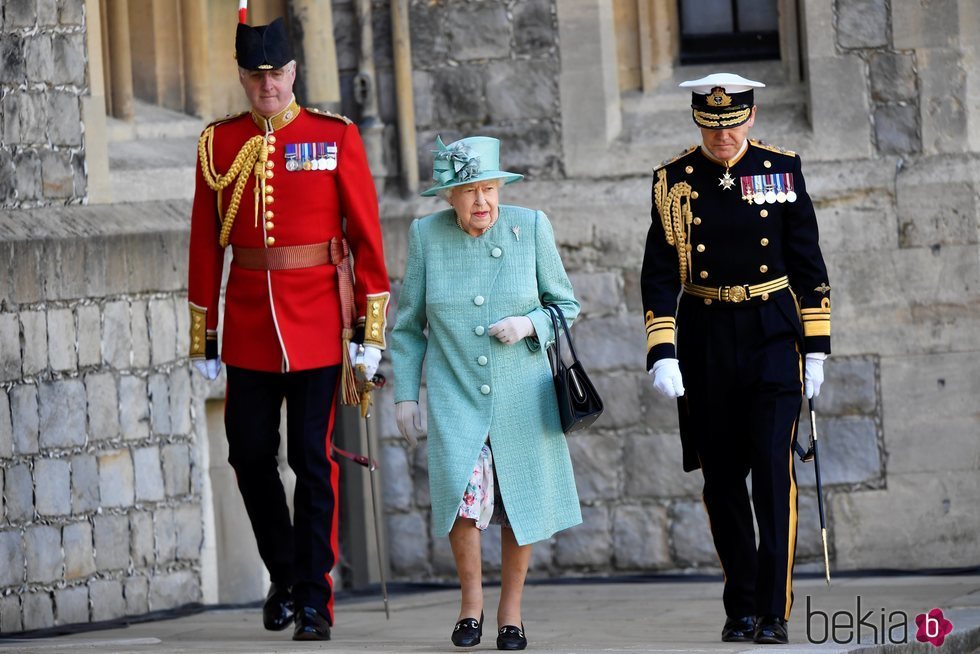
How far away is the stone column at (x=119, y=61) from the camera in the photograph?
771 cm

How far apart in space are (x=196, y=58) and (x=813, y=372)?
356 cm

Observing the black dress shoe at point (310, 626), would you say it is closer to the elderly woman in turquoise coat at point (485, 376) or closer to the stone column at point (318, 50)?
the elderly woman in turquoise coat at point (485, 376)

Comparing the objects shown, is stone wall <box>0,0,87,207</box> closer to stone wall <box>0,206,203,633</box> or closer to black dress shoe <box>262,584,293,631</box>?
stone wall <box>0,206,203,633</box>

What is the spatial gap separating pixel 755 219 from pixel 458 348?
94cm

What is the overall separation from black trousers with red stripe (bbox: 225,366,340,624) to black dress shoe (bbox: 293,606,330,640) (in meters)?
0.03

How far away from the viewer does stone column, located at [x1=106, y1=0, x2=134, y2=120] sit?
7.71 meters

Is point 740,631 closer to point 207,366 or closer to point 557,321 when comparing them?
point 557,321

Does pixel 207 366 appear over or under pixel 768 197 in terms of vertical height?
under

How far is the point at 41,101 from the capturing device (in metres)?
6.93

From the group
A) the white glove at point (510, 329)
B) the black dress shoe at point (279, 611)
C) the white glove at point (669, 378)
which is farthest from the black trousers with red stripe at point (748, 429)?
the black dress shoe at point (279, 611)

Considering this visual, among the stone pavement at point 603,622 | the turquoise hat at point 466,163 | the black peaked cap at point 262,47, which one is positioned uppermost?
the black peaked cap at point 262,47

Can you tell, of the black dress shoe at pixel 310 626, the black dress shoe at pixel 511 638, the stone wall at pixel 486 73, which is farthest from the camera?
the stone wall at pixel 486 73

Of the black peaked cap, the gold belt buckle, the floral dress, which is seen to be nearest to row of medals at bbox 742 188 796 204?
the gold belt buckle

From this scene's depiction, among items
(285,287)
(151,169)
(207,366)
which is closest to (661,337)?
(285,287)
